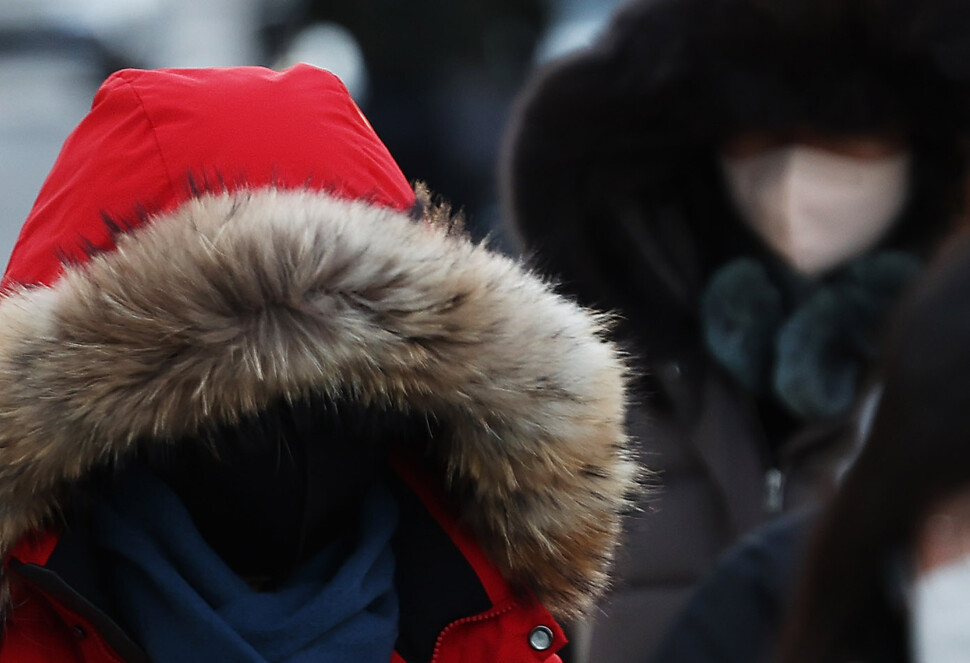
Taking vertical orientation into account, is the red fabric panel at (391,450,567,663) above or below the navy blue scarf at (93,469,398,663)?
below

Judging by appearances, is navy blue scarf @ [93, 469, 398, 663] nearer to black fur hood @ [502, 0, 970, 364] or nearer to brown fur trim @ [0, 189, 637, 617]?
brown fur trim @ [0, 189, 637, 617]

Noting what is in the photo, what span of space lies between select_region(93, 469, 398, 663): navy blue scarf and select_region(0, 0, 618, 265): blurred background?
3756 mm

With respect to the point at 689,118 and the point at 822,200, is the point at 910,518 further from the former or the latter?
the point at 689,118

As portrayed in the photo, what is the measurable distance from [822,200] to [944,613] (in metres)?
1.13

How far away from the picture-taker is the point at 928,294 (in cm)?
84

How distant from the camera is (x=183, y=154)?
1.17m

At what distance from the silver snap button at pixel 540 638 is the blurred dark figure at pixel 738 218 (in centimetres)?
55

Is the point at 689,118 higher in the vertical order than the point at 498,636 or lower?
higher

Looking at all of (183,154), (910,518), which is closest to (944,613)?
(910,518)

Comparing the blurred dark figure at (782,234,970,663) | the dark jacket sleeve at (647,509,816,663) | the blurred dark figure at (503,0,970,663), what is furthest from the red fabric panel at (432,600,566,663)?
the blurred dark figure at (503,0,970,663)

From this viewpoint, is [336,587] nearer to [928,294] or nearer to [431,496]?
[431,496]

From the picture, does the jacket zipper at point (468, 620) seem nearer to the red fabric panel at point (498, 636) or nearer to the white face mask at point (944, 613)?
the red fabric panel at point (498, 636)

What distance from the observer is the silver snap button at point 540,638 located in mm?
1234

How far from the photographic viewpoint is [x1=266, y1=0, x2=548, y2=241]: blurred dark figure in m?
5.27
